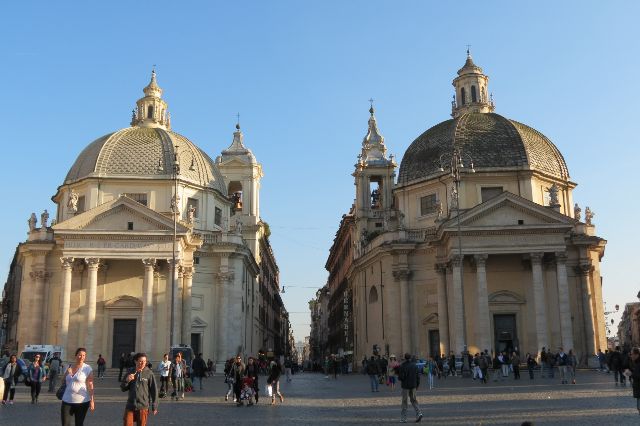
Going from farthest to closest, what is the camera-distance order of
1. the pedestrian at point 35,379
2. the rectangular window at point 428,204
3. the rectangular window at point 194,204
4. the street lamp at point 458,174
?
the rectangular window at point 194,204 → the rectangular window at point 428,204 → the street lamp at point 458,174 → the pedestrian at point 35,379

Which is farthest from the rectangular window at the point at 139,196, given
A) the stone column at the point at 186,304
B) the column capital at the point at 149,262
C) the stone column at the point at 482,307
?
the stone column at the point at 482,307

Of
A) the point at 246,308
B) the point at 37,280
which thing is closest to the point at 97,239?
the point at 37,280

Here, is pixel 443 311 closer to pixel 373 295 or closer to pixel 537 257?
pixel 537 257

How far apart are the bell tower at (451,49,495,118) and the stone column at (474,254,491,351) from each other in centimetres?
1864

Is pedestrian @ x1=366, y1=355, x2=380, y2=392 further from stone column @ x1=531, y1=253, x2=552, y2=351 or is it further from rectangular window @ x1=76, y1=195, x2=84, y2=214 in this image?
rectangular window @ x1=76, y1=195, x2=84, y2=214

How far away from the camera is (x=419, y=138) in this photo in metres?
58.0

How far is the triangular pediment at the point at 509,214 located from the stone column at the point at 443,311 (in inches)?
170

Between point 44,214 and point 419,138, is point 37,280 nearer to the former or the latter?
point 44,214

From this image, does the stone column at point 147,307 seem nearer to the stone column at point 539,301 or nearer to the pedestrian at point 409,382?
the stone column at point 539,301

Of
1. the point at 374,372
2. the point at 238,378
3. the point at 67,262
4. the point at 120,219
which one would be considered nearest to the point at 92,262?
the point at 67,262

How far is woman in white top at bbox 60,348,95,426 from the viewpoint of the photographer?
36.6ft

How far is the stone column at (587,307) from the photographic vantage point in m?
47.6

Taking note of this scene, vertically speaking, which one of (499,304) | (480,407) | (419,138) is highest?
(419,138)

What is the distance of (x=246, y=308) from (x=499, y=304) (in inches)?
922
